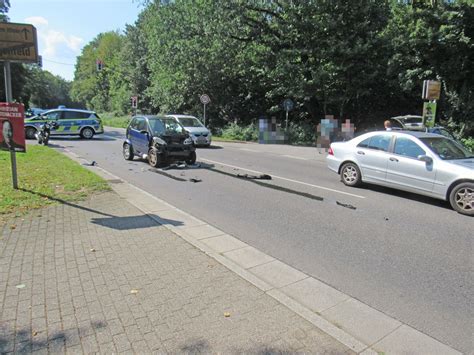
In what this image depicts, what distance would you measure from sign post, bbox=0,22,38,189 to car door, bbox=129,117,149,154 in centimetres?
533

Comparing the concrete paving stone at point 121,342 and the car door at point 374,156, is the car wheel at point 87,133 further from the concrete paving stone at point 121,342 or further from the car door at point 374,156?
the concrete paving stone at point 121,342

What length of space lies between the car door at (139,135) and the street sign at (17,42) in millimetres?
5726

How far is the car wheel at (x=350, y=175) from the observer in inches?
370

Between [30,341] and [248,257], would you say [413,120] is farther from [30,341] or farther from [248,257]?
[30,341]

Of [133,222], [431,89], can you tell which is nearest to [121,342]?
[133,222]

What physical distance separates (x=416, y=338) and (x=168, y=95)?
30554 millimetres

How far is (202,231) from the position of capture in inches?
219

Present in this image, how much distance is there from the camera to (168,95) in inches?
1239

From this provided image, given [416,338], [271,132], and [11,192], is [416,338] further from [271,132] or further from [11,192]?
[271,132]

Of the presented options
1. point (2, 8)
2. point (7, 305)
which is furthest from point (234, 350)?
point (2, 8)

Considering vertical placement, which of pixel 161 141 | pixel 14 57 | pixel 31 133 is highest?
pixel 14 57

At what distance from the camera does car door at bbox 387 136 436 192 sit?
25.0ft

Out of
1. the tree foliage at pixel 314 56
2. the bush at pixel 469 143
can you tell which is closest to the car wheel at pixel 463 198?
the bush at pixel 469 143

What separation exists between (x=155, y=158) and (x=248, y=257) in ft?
26.8
